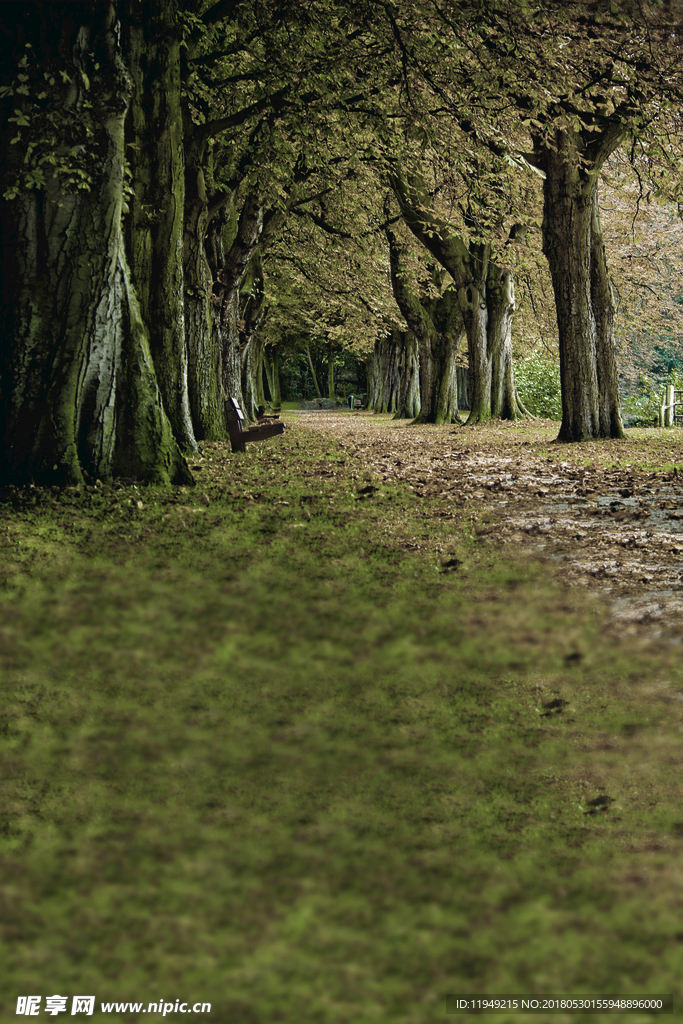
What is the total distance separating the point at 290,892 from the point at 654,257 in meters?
35.3

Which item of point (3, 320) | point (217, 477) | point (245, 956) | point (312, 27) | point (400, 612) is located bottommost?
point (245, 956)

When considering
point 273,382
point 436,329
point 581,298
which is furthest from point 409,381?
point 581,298

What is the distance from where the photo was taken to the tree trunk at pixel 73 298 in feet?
25.9

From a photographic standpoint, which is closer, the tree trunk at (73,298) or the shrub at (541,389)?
the tree trunk at (73,298)

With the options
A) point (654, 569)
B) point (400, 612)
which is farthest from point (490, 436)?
point (400, 612)

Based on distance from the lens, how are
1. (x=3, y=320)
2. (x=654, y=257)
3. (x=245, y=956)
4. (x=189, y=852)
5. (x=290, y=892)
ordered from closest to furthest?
(x=245, y=956) → (x=290, y=892) → (x=189, y=852) → (x=3, y=320) → (x=654, y=257)

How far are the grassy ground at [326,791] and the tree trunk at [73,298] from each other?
77.9 inches

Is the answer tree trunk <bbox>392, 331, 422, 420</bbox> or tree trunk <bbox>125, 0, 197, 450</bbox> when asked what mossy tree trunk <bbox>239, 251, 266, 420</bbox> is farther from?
tree trunk <bbox>125, 0, 197, 450</bbox>

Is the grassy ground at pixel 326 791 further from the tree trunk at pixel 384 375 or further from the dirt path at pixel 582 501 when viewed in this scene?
the tree trunk at pixel 384 375

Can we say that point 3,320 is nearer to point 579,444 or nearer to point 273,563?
point 273,563

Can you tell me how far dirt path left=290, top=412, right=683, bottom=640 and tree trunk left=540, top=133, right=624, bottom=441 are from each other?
33.2 inches

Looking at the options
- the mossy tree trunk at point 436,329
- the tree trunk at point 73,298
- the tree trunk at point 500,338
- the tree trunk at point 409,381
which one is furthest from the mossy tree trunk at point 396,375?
the tree trunk at point 73,298

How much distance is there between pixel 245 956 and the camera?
2482 millimetres

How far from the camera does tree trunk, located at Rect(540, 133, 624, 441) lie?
17.3 metres
